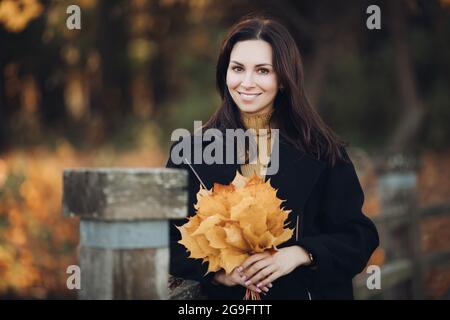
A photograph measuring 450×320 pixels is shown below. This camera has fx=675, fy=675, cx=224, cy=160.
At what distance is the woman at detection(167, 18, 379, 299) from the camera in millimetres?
2400

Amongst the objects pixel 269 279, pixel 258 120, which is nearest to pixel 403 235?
pixel 258 120

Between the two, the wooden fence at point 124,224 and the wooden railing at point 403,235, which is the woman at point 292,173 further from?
the wooden railing at point 403,235

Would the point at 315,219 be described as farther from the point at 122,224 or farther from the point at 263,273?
the point at 122,224

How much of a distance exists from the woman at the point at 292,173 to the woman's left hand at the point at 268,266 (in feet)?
0.20

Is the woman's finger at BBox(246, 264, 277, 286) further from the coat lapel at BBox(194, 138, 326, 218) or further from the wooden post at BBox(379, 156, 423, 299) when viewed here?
the wooden post at BBox(379, 156, 423, 299)

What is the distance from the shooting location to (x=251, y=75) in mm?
2422

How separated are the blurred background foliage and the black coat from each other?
11.6 ft

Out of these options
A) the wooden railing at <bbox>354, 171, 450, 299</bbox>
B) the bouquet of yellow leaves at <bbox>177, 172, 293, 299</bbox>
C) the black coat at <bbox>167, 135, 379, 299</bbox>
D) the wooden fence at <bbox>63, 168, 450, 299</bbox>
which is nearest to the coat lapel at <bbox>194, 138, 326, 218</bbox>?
the black coat at <bbox>167, 135, 379, 299</bbox>

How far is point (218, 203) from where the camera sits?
2.13m

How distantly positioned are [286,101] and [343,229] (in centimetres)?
53

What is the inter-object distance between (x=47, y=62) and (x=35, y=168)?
17.8 ft

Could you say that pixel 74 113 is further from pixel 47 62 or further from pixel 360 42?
pixel 360 42

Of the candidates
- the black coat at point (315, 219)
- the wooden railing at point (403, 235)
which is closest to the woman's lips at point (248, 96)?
the black coat at point (315, 219)
